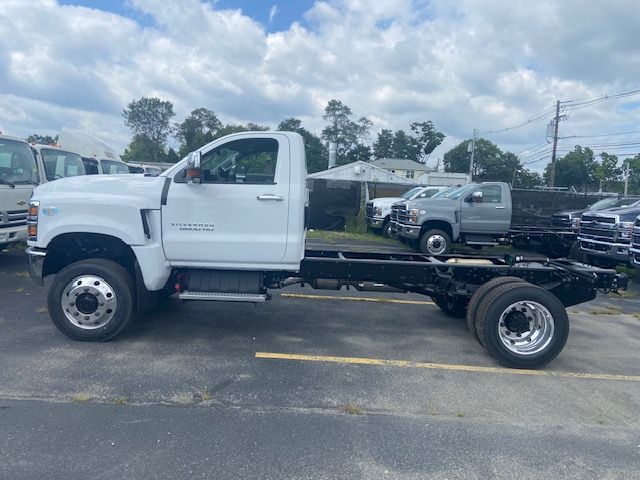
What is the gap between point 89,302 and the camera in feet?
16.2

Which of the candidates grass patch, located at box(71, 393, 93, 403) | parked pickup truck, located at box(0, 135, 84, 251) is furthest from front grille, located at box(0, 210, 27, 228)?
grass patch, located at box(71, 393, 93, 403)

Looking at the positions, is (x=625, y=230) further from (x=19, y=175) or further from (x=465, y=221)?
(x=19, y=175)

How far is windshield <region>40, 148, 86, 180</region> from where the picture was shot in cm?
977

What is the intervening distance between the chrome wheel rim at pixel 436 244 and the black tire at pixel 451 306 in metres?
6.05

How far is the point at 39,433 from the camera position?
10.9 ft

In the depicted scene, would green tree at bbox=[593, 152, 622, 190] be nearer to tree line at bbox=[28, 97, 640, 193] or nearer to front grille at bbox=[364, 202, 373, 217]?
Answer: tree line at bbox=[28, 97, 640, 193]

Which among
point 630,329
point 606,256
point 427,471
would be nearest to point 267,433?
point 427,471

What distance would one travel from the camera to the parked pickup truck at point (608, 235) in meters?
10.8

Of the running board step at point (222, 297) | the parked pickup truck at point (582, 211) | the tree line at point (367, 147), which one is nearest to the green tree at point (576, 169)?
the tree line at point (367, 147)

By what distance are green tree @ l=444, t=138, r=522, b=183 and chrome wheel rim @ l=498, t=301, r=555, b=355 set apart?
87.8 meters

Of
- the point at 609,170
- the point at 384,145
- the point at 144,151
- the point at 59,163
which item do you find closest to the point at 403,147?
the point at 384,145

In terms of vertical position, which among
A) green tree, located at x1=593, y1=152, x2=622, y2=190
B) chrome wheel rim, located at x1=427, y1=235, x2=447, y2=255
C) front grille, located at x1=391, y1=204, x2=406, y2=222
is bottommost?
chrome wheel rim, located at x1=427, y1=235, x2=447, y2=255

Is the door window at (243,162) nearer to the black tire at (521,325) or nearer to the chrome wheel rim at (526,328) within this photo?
the black tire at (521,325)

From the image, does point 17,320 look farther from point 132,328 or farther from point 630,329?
point 630,329
